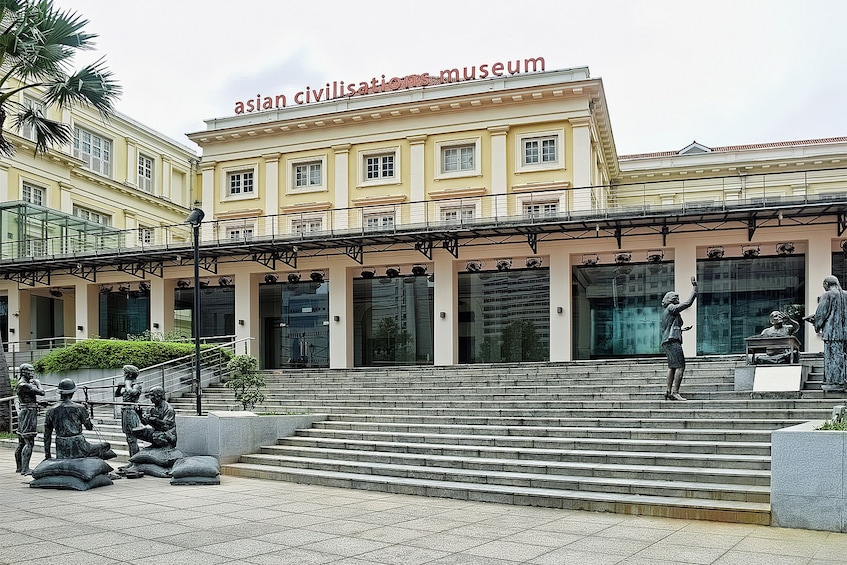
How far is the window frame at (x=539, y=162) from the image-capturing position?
3120cm

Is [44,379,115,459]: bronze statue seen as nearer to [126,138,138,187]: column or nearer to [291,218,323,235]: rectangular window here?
[291,218,323,235]: rectangular window

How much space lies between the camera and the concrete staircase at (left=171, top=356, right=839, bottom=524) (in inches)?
406

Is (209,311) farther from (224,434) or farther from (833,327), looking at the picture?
(833,327)

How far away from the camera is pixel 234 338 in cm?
3191

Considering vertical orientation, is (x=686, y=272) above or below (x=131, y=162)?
below

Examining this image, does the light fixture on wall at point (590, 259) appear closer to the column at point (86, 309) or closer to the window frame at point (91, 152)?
the column at point (86, 309)

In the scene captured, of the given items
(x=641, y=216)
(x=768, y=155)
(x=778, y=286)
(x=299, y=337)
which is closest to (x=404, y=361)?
(x=299, y=337)

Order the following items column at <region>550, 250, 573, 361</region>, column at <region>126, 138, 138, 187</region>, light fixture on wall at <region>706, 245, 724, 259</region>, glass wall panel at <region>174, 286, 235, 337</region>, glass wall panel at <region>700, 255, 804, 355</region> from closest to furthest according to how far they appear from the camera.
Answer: glass wall panel at <region>700, 255, 804, 355</region>, light fixture on wall at <region>706, 245, 724, 259</region>, column at <region>550, 250, 573, 361</region>, glass wall panel at <region>174, 286, 235, 337</region>, column at <region>126, 138, 138, 187</region>

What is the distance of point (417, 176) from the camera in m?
33.3

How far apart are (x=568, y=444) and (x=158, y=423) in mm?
6877

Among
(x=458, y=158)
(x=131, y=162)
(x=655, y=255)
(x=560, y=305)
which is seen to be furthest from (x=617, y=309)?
(x=131, y=162)

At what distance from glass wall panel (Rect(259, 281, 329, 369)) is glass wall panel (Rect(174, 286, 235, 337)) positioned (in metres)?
1.35

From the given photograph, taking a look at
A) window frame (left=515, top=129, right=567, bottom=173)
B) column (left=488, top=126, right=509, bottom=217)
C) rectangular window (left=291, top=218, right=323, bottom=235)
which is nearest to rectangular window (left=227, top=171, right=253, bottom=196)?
rectangular window (left=291, top=218, right=323, bottom=235)

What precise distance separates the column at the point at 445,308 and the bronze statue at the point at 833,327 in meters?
15.8
